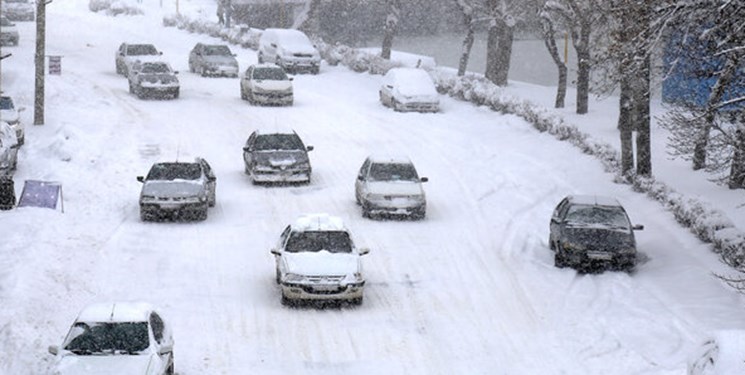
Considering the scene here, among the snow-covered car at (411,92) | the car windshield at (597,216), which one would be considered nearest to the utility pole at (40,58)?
the snow-covered car at (411,92)

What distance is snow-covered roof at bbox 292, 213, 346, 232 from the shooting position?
75.9 ft

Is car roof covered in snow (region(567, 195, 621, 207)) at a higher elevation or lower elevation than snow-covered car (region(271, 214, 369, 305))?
higher

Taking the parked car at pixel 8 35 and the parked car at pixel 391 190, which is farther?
the parked car at pixel 8 35

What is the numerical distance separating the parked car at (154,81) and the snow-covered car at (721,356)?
32622 mm

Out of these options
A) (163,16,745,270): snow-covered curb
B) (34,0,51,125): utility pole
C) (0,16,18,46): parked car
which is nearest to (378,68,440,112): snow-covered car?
(163,16,745,270): snow-covered curb

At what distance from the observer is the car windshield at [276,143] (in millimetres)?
32594

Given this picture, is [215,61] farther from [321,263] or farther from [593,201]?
[321,263]

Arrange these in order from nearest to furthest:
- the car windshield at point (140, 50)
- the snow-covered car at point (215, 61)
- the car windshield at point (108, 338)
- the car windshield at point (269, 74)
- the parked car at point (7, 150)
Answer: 1. the car windshield at point (108, 338)
2. the parked car at point (7, 150)
3. the car windshield at point (269, 74)
4. the car windshield at point (140, 50)
5. the snow-covered car at point (215, 61)

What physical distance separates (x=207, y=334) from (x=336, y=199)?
11.3 m

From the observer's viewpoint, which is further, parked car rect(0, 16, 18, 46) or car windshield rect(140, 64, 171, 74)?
parked car rect(0, 16, 18, 46)

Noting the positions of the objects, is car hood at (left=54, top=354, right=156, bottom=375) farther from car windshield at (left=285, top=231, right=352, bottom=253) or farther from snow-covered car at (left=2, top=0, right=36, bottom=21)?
snow-covered car at (left=2, top=0, right=36, bottom=21)

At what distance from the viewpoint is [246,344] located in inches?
778

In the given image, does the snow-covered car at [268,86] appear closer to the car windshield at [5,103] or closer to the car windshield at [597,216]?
the car windshield at [5,103]

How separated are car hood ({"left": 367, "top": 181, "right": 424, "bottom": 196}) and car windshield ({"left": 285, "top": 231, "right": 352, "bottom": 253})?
5.84 m
